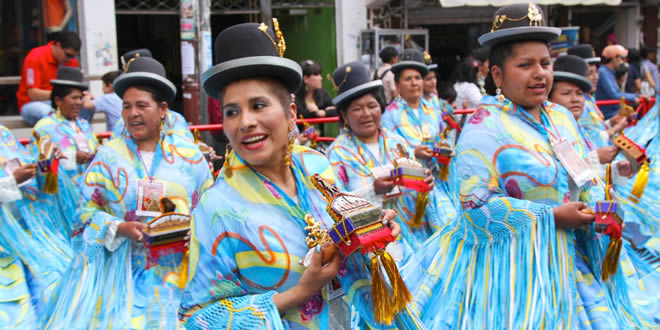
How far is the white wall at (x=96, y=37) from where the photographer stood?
10.3 m

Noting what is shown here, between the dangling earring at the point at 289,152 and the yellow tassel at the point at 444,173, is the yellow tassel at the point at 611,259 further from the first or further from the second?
the yellow tassel at the point at 444,173

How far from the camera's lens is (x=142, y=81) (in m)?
4.29

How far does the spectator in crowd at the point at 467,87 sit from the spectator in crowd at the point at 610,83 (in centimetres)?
181

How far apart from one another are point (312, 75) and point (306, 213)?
6.42 metres

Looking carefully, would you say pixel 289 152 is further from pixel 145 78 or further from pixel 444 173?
pixel 444 173

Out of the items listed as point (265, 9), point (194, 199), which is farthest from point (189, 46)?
point (194, 199)

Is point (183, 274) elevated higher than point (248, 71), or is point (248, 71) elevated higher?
point (248, 71)

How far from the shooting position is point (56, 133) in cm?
673

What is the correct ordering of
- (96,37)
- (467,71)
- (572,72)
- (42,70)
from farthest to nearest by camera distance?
1. (96,37)
2. (467,71)
3. (42,70)
4. (572,72)

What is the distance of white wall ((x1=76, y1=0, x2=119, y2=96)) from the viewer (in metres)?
10.3

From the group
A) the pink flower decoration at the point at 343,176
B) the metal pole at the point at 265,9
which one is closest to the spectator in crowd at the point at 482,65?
the metal pole at the point at 265,9

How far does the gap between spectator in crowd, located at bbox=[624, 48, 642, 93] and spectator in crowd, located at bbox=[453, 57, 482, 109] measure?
349 cm

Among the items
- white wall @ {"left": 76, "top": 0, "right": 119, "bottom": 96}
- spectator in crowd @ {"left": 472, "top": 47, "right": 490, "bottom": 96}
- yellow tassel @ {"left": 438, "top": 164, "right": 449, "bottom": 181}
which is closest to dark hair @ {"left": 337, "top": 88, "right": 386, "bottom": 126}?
yellow tassel @ {"left": 438, "top": 164, "right": 449, "bottom": 181}

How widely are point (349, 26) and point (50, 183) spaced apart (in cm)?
727
